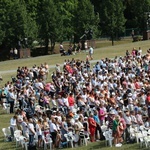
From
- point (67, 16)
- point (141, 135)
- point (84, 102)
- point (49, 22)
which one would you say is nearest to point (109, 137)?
point (141, 135)

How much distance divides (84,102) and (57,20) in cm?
4385

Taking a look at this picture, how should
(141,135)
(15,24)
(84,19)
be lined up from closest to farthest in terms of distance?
(141,135) → (15,24) → (84,19)

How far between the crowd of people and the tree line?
26573 mm

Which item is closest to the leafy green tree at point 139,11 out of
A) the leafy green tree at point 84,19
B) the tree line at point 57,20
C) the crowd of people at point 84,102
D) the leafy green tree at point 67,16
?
the tree line at point 57,20

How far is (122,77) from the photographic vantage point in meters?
34.0

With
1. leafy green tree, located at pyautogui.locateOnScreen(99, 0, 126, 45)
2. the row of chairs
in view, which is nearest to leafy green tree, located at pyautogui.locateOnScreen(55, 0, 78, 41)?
leafy green tree, located at pyautogui.locateOnScreen(99, 0, 126, 45)

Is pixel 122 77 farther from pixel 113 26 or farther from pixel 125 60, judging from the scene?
pixel 113 26

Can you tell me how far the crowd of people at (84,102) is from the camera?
24.5 metres

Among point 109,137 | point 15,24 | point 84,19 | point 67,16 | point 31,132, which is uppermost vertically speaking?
point 67,16

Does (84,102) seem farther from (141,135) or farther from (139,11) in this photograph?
(139,11)

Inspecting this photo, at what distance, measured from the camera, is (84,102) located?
2847 cm

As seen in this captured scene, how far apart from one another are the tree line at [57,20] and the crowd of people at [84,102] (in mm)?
26573

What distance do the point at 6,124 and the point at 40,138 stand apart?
6155 mm

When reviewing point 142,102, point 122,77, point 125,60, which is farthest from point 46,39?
point 142,102
